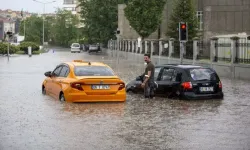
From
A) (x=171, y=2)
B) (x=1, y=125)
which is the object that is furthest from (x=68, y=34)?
(x=1, y=125)

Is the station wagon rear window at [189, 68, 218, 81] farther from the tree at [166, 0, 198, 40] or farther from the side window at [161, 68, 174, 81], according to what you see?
the tree at [166, 0, 198, 40]

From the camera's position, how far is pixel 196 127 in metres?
12.3

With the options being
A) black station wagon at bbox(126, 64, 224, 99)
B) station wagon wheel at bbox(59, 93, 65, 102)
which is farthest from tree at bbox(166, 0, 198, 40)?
station wagon wheel at bbox(59, 93, 65, 102)

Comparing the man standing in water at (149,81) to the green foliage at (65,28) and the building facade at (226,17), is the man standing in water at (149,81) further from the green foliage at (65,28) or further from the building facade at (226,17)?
the green foliage at (65,28)

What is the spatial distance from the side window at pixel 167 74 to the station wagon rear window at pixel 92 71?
214 centimetres

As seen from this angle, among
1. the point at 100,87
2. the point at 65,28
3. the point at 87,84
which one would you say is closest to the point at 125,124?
the point at 87,84

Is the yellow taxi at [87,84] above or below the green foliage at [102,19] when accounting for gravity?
below

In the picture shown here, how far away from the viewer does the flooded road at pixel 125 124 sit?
401 inches

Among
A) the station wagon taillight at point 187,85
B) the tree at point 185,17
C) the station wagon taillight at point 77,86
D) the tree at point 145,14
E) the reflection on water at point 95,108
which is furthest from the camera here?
the tree at point 145,14

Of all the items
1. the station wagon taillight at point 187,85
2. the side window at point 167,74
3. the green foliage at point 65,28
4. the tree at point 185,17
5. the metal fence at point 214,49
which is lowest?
the station wagon taillight at point 187,85

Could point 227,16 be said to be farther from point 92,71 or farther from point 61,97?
point 61,97

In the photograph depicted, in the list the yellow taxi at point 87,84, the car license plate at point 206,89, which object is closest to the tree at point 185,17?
the car license plate at point 206,89

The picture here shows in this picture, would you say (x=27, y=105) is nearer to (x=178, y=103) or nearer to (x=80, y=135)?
(x=178, y=103)

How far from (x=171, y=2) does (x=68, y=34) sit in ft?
303
